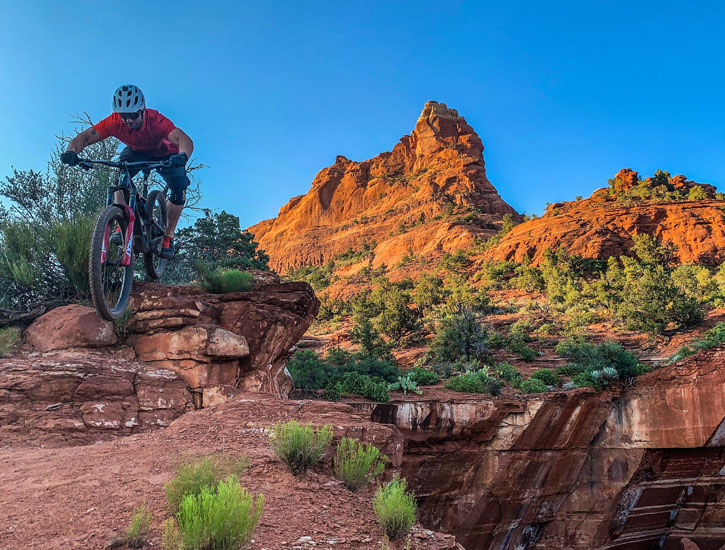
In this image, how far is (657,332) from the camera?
62.2 feet

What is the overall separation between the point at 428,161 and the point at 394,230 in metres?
27.6

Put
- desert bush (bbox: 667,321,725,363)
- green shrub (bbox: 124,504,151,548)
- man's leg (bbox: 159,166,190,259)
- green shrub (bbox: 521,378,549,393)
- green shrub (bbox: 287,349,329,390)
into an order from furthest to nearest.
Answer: desert bush (bbox: 667,321,725,363) → green shrub (bbox: 521,378,549,393) → green shrub (bbox: 287,349,329,390) → man's leg (bbox: 159,166,190,259) → green shrub (bbox: 124,504,151,548)

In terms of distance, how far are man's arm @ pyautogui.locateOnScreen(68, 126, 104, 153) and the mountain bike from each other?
0.16 metres

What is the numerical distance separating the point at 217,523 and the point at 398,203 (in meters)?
82.4

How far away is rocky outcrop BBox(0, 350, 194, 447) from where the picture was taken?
4840mm

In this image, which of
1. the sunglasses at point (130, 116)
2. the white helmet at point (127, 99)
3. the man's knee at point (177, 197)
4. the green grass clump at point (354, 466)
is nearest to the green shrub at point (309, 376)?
the man's knee at point (177, 197)

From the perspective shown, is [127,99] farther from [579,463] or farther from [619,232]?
[619,232]

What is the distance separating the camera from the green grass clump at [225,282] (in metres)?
8.50

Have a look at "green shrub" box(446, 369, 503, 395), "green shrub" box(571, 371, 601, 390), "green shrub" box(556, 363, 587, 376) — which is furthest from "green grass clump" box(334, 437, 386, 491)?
"green shrub" box(556, 363, 587, 376)

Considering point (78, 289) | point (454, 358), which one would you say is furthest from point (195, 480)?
point (454, 358)

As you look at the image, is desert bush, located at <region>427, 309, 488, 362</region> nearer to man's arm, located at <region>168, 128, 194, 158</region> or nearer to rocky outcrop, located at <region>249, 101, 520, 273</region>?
man's arm, located at <region>168, 128, 194, 158</region>

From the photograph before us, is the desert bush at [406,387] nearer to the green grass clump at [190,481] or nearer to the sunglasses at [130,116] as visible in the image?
the green grass clump at [190,481]

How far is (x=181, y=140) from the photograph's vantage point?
533cm

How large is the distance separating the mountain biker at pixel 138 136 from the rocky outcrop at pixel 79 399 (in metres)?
2.33
